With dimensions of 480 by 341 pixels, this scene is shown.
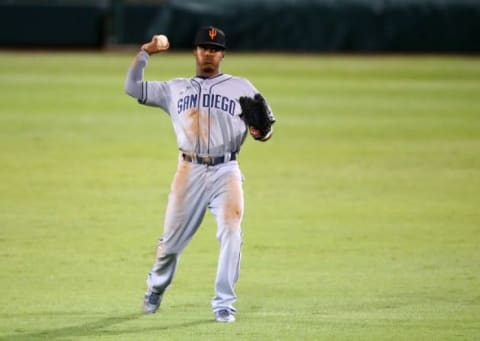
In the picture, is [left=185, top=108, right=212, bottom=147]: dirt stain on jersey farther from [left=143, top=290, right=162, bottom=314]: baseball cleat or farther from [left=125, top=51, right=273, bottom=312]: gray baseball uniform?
[left=143, top=290, right=162, bottom=314]: baseball cleat

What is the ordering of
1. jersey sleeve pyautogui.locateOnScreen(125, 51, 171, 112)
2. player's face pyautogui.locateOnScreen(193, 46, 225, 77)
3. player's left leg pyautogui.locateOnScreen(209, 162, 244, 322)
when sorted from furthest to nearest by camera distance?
jersey sleeve pyautogui.locateOnScreen(125, 51, 171, 112), player's face pyautogui.locateOnScreen(193, 46, 225, 77), player's left leg pyautogui.locateOnScreen(209, 162, 244, 322)

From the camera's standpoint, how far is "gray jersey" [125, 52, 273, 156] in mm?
8406

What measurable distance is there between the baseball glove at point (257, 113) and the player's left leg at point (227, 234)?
351 mm

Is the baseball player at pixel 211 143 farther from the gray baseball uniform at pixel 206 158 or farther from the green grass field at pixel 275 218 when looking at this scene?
the green grass field at pixel 275 218

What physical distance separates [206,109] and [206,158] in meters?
0.33

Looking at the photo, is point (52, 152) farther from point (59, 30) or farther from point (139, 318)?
point (59, 30)

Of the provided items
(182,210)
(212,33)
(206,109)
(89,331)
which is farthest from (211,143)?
(89,331)

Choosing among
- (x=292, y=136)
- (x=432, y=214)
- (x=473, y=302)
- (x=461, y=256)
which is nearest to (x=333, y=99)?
(x=292, y=136)

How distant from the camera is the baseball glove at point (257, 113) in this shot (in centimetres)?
827

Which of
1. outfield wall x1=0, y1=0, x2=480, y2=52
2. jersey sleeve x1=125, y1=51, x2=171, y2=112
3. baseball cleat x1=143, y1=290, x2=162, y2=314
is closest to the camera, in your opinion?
jersey sleeve x1=125, y1=51, x2=171, y2=112

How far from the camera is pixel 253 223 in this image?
1286cm

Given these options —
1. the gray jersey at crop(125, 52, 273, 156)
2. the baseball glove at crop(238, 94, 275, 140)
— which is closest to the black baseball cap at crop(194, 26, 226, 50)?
the gray jersey at crop(125, 52, 273, 156)

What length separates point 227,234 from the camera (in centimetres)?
827

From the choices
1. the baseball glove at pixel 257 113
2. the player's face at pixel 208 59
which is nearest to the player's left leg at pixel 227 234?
the baseball glove at pixel 257 113
